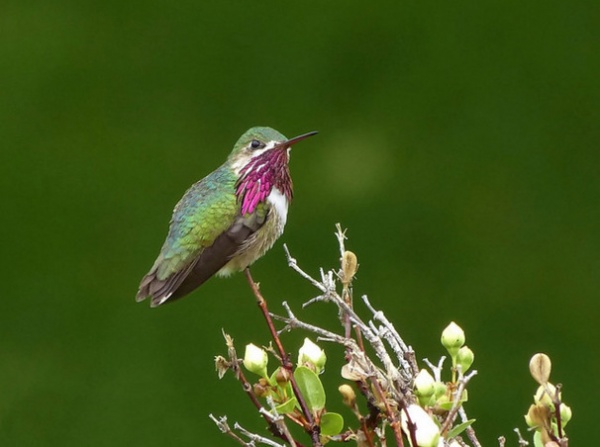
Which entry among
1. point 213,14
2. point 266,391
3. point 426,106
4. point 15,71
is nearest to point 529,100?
point 426,106

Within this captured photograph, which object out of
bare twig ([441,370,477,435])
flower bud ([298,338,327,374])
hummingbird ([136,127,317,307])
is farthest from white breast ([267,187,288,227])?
bare twig ([441,370,477,435])

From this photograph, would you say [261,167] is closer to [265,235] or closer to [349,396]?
[265,235]

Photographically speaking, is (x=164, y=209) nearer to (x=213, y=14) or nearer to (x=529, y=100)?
(x=213, y=14)

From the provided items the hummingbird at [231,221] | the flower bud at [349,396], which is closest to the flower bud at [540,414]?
the flower bud at [349,396]

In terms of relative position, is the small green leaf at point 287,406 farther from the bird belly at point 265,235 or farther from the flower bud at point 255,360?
the bird belly at point 265,235

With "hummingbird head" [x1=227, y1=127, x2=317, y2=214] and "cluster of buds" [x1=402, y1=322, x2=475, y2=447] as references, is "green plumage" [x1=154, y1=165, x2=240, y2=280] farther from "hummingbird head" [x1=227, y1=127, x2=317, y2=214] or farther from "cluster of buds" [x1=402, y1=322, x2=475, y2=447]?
"cluster of buds" [x1=402, y1=322, x2=475, y2=447]

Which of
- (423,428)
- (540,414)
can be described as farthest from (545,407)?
(423,428)
